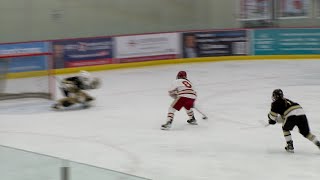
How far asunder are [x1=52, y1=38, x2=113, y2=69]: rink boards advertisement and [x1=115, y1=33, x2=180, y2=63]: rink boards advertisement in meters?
0.38

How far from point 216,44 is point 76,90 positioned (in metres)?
8.06

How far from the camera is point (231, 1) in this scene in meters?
22.2

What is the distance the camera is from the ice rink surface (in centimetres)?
721

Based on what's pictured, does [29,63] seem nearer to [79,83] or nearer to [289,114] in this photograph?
[79,83]

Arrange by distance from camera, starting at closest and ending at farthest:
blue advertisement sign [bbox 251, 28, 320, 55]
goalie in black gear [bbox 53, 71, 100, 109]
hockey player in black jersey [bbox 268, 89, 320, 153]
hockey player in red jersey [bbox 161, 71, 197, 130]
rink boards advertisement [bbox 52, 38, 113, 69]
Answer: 1. hockey player in black jersey [bbox 268, 89, 320, 153]
2. hockey player in red jersey [bbox 161, 71, 197, 130]
3. goalie in black gear [bbox 53, 71, 100, 109]
4. rink boards advertisement [bbox 52, 38, 113, 69]
5. blue advertisement sign [bbox 251, 28, 320, 55]

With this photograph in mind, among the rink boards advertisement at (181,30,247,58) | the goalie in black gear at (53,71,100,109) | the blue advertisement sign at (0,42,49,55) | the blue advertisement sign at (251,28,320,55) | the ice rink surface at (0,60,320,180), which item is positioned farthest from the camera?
the blue advertisement sign at (251,28,320,55)

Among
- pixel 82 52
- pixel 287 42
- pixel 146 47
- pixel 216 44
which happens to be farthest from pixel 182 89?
pixel 287 42

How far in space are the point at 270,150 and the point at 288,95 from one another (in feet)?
16.3

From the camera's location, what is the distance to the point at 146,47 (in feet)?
58.8

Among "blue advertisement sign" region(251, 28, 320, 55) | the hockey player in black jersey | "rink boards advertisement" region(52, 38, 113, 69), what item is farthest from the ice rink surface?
"blue advertisement sign" region(251, 28, 320, 55)

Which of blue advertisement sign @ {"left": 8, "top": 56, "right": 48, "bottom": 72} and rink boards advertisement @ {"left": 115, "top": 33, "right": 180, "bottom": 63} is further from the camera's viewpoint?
rink boards advertisement @ {"left": 115, "top": 33, "right": 180, "bottom": 63}

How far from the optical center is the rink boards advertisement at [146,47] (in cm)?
1752

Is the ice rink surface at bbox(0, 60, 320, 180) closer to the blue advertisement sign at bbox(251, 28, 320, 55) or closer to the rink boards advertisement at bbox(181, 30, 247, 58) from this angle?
the rink boards advertisement at bbox(181, 30, 247, 58)

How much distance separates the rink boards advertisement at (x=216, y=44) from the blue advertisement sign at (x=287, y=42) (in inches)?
17.6
